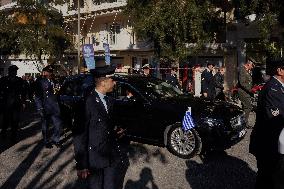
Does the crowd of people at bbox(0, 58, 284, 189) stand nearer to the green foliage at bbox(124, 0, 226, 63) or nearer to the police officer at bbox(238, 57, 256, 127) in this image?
the police officer at bbox(238, 57, 256, 127)

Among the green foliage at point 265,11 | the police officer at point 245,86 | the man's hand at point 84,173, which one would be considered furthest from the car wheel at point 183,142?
the green foliage at point 265,11

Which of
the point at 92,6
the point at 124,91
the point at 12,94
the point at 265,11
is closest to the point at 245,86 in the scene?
the point at 124,91

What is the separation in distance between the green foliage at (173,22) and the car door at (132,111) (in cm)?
950

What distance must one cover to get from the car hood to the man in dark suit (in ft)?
13.4

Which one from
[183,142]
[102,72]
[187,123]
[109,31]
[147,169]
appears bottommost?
[147,169]

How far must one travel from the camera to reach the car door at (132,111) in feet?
29.2

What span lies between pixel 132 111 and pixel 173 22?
1002 cm

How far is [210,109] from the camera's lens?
27.6ft

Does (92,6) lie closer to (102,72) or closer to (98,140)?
(102,72)

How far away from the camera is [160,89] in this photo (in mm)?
9555

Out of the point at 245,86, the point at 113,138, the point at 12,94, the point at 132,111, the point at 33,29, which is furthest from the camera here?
the point at 33,29

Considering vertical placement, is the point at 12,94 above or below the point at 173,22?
below

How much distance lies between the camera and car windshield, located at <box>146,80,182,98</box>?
9.25m

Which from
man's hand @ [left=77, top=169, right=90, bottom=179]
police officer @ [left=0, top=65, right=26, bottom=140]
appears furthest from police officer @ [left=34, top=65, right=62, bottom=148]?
man's hand @ [left=77, top=169, right=90, bottom=179]
